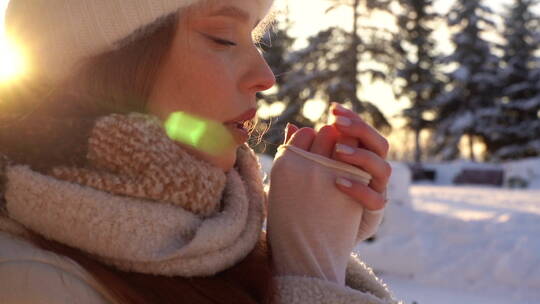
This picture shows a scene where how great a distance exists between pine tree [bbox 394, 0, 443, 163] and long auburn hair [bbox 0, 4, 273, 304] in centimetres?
3272

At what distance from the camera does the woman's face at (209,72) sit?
1.28 meters

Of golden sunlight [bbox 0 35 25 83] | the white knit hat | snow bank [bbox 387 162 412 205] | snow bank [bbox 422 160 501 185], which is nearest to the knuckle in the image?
the white knit hat

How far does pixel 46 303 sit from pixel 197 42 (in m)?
0.63

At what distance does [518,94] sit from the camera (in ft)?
102

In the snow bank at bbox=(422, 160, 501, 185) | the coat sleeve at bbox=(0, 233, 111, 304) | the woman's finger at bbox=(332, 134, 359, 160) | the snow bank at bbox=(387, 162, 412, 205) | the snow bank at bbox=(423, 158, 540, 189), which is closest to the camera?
the coat sleeve at bbox=(0, 233, 111, 304)

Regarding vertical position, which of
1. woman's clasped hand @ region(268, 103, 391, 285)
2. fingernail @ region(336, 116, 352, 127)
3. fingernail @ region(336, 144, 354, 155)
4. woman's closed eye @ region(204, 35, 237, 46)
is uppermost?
woman's closed eye @ region(204, 35, 237, 46)

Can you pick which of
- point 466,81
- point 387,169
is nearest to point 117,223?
point 387,169

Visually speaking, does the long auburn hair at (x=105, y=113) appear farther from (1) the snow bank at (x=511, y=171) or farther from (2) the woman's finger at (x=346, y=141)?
(1) the snow bank at (x=511, y=171)

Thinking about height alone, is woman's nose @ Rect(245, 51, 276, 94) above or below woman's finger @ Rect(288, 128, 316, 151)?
above

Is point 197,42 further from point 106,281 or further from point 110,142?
point 106,281

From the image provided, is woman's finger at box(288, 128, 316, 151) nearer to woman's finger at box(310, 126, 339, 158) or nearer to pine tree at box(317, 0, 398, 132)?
woman's finger at box(310, 126, 339, 158)

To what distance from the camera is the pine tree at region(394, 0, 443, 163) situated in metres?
33.4

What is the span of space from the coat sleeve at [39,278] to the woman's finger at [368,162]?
60 centimetres

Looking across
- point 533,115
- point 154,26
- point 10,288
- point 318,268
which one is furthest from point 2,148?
point 533,115
